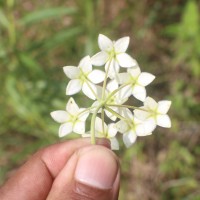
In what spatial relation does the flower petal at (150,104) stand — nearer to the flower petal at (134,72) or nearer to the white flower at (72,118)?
the flower petal at (134,72)

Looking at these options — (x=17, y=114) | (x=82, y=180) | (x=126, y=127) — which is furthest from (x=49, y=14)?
(x=82, y=180)

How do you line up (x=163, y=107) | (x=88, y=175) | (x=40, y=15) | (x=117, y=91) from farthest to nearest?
(x=40, y=15)
(x=163, y=107)
(x=117, y=91)
(x=88, y=175)

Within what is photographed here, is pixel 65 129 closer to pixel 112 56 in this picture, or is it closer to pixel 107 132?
pixel 107 132

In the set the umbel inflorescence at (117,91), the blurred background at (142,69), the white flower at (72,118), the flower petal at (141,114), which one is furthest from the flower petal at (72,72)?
the blurred background at (142,69)

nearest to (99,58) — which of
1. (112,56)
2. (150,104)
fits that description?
(112,56)

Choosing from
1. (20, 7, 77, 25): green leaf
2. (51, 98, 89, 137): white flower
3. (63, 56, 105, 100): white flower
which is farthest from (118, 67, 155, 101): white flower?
(20, 7, 77, 25): green leaf

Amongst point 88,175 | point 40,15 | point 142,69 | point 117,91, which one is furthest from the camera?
point 142,69
